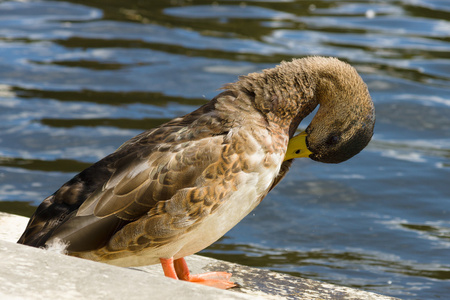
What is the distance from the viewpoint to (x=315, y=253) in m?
6.98

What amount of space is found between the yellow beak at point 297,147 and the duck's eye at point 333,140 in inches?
5.5

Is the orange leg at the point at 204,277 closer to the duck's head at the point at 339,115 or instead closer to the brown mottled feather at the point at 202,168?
the brown mottled feather at the point at 202,168

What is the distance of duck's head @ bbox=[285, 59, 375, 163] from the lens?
438cm

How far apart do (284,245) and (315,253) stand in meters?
A: 0.31

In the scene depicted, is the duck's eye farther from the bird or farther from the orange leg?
the orange leg

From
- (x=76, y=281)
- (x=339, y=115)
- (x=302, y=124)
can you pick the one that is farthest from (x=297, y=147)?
(x=302, y=124)

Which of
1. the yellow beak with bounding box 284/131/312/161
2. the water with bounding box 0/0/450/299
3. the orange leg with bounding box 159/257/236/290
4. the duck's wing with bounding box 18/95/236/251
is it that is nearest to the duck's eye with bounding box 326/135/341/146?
the yellow beak with bounding box 284/131/312/161

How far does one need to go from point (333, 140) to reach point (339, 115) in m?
0.15

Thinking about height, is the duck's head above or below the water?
above

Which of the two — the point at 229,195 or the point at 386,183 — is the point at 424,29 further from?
the point at 229,195

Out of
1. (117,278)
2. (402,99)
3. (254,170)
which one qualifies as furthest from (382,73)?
(117,278)

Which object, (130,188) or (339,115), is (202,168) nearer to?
(130,188)

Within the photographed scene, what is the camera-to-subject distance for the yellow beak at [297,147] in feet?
14.8

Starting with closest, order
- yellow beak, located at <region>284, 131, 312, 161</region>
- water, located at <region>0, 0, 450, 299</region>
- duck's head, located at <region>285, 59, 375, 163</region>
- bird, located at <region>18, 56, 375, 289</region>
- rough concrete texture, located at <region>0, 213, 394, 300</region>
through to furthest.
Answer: rough concrete texture, located at <region>0, 213, 394, 300</region>
bird, located at <region>18, 56, 375, 289</region>
duck's head, located at <region>285, 59, 375, 163</region>
yellow beak, located at <region>284, 131, 312, 161</region>
water, located at <region>0, 0, 450, 299</region>
